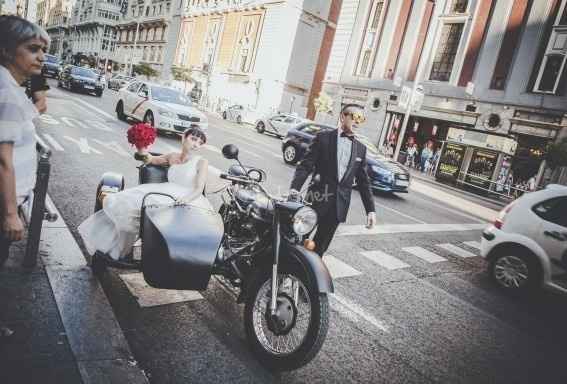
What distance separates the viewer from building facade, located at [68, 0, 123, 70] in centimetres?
7950

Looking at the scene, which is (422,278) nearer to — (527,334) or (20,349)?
(527,334)

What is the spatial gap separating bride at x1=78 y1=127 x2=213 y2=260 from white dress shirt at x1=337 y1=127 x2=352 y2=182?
4.32 feet

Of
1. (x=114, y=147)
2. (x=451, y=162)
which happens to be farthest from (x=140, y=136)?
(x=451, y=162)

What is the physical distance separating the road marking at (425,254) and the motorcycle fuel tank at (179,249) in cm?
480

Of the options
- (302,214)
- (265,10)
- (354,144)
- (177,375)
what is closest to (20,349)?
(177,375)

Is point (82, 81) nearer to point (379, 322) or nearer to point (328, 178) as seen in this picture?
point (328, 178)

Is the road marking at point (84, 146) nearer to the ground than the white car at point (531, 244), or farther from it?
nearer to the ground

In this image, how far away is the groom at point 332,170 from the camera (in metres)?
3.90

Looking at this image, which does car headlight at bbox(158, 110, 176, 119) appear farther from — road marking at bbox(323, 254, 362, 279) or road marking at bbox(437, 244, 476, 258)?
road marking at bbox(437, 244, 476, 258)

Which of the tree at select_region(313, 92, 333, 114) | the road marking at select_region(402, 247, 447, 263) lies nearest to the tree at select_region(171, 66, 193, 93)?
the tree at select_region(313, 92, 333, 114)

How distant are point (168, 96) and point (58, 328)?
12.6 meters

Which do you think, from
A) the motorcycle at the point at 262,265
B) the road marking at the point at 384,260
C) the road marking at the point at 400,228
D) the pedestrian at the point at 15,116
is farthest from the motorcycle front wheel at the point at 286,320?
the road marking at the point at 400,228

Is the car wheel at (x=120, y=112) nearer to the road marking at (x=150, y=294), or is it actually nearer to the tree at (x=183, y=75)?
the road marking at (x=150, y=294)

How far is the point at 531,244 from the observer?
5438mm
